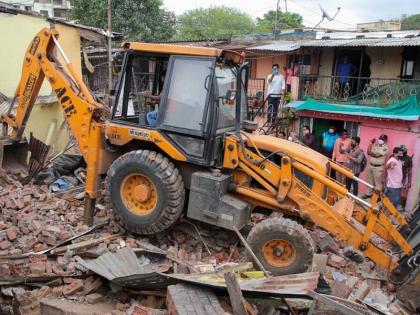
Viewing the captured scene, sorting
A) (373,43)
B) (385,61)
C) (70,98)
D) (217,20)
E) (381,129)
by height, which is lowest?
(381,129)

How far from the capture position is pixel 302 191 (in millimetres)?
5652

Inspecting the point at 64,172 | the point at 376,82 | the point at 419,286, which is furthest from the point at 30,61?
the point at 376,82

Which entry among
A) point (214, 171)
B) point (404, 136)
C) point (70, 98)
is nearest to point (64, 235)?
point (70, 98)

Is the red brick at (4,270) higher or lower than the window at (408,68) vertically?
lower

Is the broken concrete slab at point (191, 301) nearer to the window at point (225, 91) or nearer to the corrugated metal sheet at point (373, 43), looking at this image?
the window at point (225, 91)

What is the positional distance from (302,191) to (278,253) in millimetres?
874

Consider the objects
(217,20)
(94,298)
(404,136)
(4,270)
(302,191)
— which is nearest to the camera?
(94,298)

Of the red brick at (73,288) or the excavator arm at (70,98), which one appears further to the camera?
the excavator arm at (70,98)

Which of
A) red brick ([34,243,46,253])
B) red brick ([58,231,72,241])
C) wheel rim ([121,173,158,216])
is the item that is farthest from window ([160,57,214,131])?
red brick ([34,243,46,253])

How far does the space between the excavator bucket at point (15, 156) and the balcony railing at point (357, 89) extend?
896 cm

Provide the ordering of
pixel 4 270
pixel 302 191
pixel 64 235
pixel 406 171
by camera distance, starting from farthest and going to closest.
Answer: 1. pixel 406 171
2. pixel 64 235
3. pixel 302 191
4. pixel 4 270

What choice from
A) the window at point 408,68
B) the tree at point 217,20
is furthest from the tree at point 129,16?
the tree at point 217,20

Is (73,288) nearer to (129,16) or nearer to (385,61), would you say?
(385,61)

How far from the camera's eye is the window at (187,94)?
564cm
